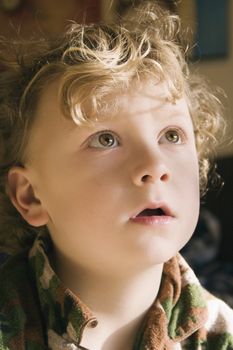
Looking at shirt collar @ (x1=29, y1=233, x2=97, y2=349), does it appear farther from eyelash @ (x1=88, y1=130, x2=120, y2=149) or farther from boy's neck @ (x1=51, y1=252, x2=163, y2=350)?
eyelash @ (x1=88, y1=130, x2=120, y2=149)

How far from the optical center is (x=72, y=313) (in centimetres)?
85

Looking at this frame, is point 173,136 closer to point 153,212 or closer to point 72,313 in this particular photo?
point 153,212

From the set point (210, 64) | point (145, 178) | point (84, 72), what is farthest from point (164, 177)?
point (210, 64)

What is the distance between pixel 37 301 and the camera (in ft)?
3.00

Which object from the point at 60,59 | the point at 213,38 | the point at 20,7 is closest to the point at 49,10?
the point at 20,7

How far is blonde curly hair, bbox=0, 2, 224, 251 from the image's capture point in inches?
32.3

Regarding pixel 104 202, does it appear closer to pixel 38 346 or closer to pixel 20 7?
pixel 38 346

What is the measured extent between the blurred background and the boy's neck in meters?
1.21

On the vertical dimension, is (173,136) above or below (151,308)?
above

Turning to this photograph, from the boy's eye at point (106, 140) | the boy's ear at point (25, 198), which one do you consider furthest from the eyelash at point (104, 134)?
the boy's ear at point (25, 198)

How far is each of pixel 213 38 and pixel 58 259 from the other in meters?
2.20

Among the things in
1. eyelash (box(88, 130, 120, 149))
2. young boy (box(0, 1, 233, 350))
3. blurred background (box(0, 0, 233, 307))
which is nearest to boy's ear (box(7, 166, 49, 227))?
young boy (box(0, 1, 233, 350))

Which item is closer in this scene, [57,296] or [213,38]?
[57,296]

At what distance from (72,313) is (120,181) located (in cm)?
19
